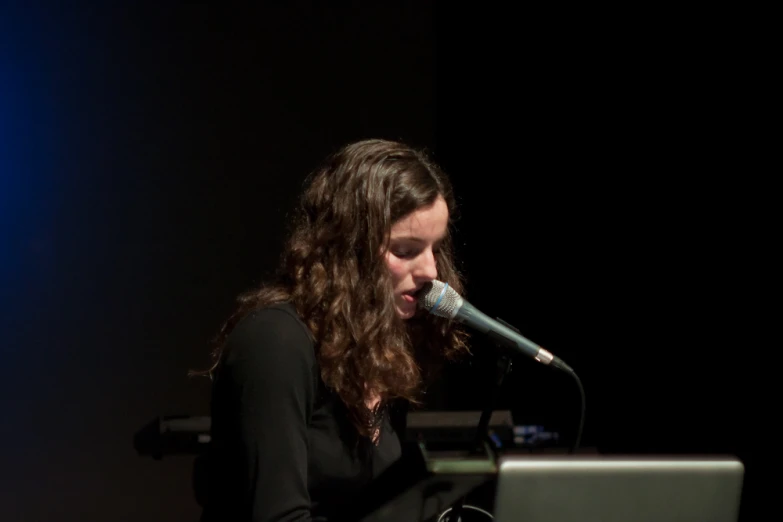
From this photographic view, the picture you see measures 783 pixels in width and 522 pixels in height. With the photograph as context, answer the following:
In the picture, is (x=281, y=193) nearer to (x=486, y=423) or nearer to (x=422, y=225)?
(x=422, y=225)

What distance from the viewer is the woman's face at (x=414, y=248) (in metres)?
1.59

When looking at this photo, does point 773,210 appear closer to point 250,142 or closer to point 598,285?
point 598,285

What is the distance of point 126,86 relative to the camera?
9.92ft

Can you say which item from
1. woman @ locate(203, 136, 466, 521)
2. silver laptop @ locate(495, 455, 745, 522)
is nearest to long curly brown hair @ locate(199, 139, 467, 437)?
woman @ locate(203, 136, 466, 521)

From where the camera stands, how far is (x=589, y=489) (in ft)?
3.25

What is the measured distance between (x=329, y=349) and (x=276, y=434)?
A: 216 millimetres

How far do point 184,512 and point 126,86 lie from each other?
1612mm

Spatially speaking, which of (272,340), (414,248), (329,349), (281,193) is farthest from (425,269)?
(281,193)

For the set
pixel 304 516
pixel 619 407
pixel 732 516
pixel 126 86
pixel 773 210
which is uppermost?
pixel 126 86

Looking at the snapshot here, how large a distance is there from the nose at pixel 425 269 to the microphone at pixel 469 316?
3 centimetres

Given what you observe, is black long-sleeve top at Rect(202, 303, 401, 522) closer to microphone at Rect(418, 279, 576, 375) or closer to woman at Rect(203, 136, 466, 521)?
woman at Rect(203, 136, 466, 521)

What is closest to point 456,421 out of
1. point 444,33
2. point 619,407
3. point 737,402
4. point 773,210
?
point 619,407

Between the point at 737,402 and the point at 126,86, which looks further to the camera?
the point at 126,86

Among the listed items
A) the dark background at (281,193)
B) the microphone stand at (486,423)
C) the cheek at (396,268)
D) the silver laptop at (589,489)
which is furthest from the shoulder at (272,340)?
the dark background at (281,193)
